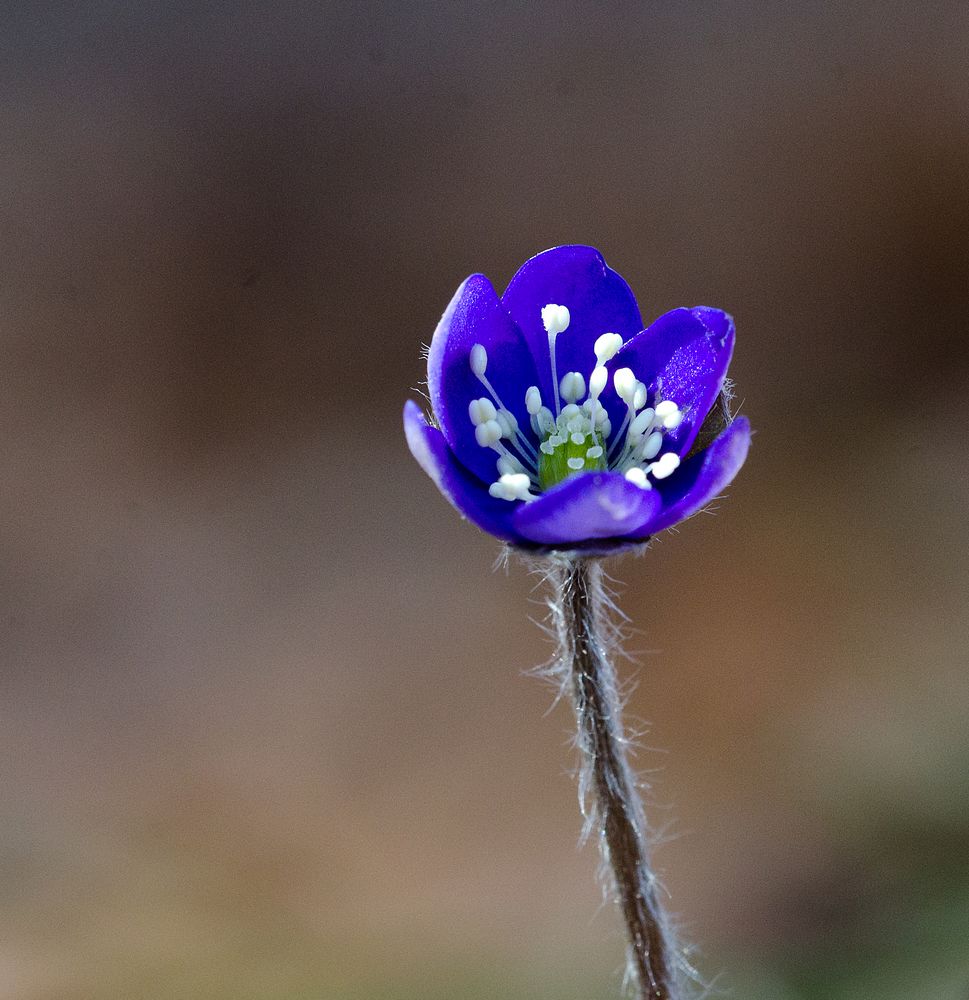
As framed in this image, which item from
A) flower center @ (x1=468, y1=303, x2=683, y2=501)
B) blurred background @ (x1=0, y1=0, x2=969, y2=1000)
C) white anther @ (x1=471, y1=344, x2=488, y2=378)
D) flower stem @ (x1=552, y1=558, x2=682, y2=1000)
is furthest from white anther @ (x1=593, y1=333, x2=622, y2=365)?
blurred background @ (x1=0, y1=0, x2=969, y2=1000)

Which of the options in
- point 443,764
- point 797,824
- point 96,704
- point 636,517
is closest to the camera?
point 636,517

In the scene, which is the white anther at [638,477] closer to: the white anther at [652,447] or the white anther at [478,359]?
the white anther at [652,447]

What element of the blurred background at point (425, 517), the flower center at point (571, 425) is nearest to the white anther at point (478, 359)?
the flower center at point (571, 425)

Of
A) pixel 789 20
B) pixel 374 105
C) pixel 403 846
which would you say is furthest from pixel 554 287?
pixel 789 20

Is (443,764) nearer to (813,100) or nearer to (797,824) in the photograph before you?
(797,824)

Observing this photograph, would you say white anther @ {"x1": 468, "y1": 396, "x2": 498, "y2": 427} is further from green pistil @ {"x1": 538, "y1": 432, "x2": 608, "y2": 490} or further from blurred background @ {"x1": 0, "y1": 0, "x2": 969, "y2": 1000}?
blurred background @ {"x1": 0, "y1": 0, "x2": 969, "y2": 1000}

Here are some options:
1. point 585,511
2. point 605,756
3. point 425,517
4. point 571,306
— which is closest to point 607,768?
point 605,756
